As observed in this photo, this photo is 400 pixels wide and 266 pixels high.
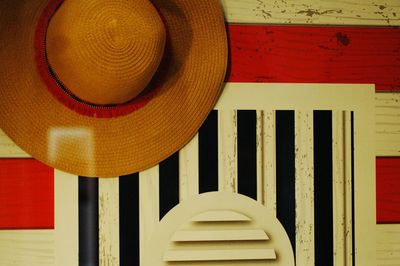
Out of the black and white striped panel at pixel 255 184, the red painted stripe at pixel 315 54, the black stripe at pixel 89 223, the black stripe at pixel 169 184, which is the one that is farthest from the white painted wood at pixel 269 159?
the black stripe at pixel 89 223

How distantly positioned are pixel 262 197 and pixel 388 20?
68cm

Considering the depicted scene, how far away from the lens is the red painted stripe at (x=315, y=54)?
1.46 meters

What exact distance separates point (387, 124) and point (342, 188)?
0.81 feet

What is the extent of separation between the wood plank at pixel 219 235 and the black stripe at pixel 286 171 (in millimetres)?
95

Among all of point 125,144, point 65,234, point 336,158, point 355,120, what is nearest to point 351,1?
point 355,120

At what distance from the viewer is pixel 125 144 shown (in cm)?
135

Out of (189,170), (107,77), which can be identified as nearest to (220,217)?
(189,170)

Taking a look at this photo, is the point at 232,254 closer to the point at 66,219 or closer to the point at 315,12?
the point at 66,219

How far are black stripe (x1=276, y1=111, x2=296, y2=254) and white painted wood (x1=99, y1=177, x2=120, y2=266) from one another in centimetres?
49

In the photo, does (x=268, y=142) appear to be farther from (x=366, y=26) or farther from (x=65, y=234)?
(x=65, y=234)

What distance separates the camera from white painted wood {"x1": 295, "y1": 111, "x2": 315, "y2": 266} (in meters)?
1.48

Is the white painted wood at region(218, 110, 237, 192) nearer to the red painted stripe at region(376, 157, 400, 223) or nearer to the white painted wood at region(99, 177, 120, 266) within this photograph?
the white painted wood at region(99, 177, 120, 266)

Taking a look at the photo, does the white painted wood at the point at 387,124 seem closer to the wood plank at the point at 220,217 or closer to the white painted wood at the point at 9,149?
the wood plank at the point at 220,217

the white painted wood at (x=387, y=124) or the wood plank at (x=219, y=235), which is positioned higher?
the white painted wood at (x=387, y=124)
